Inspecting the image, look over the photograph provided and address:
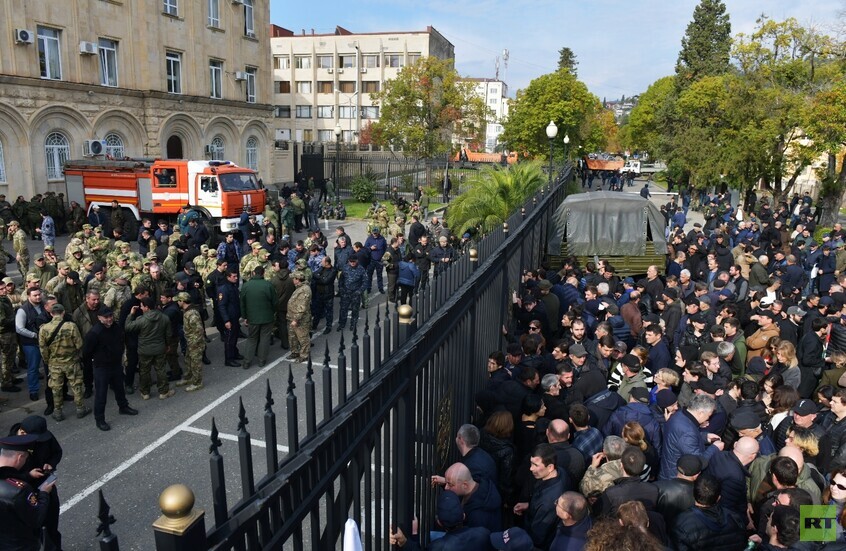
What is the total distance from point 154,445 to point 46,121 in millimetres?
21008

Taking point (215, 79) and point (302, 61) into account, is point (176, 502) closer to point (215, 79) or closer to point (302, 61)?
point (215, 79)

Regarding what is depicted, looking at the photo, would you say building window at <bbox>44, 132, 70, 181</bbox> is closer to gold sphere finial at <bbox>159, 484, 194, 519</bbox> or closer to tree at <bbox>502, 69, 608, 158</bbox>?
gold sphere finial at <bbox>159, 484, 194, 519</bbox>

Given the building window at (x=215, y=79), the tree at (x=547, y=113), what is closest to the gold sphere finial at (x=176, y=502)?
the building window at (x=215, y=79)

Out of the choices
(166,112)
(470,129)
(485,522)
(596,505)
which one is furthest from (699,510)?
(470,129)

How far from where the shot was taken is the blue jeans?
27.5 ft

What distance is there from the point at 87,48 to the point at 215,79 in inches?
320

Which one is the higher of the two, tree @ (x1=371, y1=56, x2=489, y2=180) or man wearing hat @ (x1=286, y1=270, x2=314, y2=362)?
tree @ (x1=371, y1=56, x2=489, y2=180)

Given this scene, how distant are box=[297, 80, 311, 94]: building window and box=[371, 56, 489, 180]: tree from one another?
31453 mm

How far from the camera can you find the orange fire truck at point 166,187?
787 inches

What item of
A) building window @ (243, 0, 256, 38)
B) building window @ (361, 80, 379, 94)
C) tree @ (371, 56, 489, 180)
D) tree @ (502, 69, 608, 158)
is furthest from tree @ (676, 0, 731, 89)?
building window @ (243, 0, 256, 38)

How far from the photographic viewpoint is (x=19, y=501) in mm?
4293

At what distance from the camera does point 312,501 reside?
2.30 metres

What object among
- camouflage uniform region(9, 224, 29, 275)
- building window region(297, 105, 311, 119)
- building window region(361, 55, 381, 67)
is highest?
building window region(361, 55, 381, 67)

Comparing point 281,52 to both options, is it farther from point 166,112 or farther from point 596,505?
point 596,505
